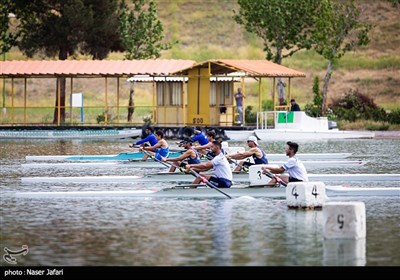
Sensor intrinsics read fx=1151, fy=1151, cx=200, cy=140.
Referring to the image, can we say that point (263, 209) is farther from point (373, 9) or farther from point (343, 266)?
point (373, 9)

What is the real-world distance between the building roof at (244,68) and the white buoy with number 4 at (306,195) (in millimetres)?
30114

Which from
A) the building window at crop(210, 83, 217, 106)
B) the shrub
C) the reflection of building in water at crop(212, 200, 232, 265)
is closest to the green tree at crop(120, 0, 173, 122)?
the building window at crop(210, 83, 217, 106)

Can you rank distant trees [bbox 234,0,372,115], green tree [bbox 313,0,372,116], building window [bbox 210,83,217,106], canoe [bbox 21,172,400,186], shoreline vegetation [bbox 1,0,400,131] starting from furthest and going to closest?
shoreline vegetation [bbox 1,0,400,131] → distant trees [bbox 234,0,372,115] → green tree [bbox 313,0,372,116] → building window [bbox 210,83,217,106] → canoe [bbox 21,172,400,186]

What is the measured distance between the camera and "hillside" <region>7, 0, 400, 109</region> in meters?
88.8

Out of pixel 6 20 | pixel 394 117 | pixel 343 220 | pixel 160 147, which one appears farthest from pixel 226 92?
pixel 343 220

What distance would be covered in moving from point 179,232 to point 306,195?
458cm

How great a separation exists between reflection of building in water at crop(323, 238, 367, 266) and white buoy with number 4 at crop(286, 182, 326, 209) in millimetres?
4776

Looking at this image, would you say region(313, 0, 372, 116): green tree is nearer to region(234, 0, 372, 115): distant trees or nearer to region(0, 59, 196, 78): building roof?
region(234, 0, 372, 115): distant trees

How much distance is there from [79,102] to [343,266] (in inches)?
1769

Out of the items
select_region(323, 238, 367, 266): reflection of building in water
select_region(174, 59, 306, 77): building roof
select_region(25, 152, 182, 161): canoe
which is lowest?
select_region(323, 238, 367, 266): reflection of building in water

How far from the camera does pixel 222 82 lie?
6075 centimetres

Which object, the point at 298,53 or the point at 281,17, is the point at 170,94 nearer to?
the point at 281,17

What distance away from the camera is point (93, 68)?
2414 inches
